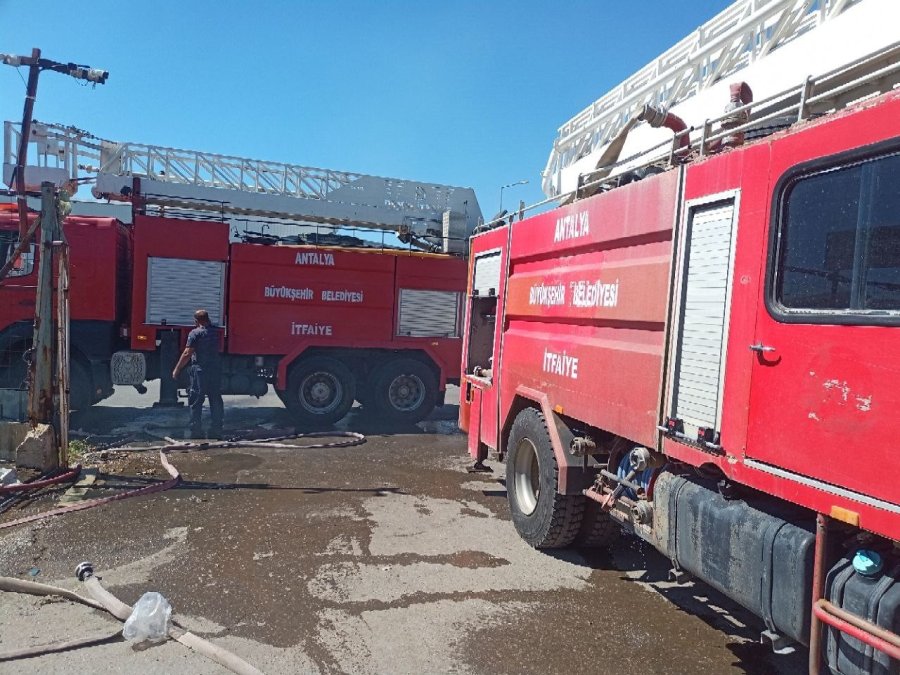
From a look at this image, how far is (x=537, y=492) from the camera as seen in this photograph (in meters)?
5.07

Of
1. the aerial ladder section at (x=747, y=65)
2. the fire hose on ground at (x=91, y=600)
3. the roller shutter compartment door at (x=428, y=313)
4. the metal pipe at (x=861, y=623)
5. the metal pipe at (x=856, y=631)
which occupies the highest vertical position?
the aerial ladder section at (x=747, y=65)

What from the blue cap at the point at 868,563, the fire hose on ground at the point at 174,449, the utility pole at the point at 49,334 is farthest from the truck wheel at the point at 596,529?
the utility pole at the point at 49,334

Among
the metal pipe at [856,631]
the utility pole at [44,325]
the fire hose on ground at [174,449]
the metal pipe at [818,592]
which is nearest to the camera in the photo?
the metal pipe at [856,631]

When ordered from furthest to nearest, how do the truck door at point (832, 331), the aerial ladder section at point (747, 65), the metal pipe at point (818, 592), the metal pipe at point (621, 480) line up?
the aerial ladder section at point (747, 65) → the metal pipe at point (621, 480) → the metal pipe at point (818, 592) → the truck door at point (832, 331)

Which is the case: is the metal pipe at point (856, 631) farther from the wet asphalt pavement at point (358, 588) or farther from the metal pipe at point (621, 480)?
the metal pipe at point (621, 480)

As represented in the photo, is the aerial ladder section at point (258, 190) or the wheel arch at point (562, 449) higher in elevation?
the aerial ladder section at point (258, 190)

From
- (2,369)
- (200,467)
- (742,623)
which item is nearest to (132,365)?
(2,369)

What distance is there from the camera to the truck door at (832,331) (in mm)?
2342

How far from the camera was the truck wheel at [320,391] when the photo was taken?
32.8ft

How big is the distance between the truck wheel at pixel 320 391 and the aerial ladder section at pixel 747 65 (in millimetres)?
4388

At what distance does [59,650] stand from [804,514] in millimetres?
3634

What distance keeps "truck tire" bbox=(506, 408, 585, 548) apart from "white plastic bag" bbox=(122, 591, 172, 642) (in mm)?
2577

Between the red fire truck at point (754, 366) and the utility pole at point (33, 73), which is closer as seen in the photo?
the red fire truck at point (754, 366)

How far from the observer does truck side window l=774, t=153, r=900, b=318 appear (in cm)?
238
